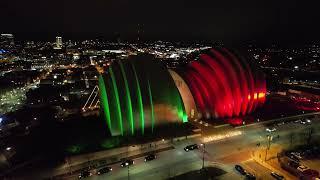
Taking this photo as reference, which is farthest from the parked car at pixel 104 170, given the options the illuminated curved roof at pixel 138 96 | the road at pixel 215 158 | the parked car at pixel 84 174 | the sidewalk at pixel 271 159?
the sidewalk at pixel 271 159

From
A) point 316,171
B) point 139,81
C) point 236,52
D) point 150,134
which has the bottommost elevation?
point 316,171

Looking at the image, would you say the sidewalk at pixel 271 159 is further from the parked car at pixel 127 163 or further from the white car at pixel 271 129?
the parked car at pixel 127 163

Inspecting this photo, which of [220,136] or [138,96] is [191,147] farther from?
[138,96]

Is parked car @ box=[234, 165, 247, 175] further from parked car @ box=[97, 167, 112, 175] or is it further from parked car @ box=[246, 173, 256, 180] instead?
parked car @ box=[97, 167, 112, 175]

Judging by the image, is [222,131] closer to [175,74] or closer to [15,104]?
[175,74]

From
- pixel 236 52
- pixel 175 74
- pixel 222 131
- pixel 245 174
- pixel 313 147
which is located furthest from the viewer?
pixel 236 52

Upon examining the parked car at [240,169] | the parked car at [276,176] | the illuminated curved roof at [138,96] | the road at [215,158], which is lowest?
the parked car at [276,176]

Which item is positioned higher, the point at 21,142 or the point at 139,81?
the point at 139,81

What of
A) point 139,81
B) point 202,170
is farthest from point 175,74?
point 202,170

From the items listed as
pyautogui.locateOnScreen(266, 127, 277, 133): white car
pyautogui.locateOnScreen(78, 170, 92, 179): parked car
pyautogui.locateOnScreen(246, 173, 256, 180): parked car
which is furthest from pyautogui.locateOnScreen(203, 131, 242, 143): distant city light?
pyautogui.locateOnScreen(78, 170, 92, 179): parked car

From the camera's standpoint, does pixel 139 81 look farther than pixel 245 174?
Yes

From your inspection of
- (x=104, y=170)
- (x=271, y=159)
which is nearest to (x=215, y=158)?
(x=271, y=159)
